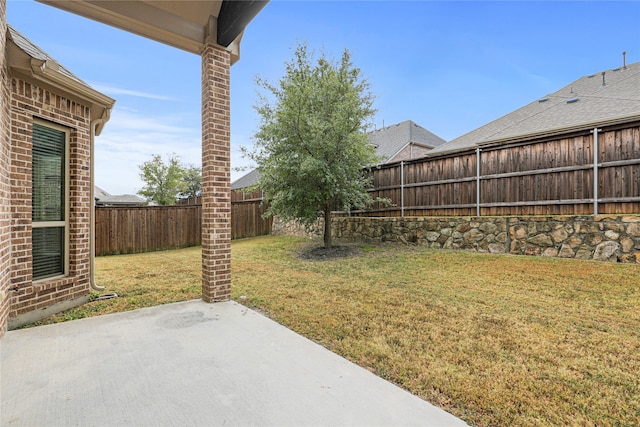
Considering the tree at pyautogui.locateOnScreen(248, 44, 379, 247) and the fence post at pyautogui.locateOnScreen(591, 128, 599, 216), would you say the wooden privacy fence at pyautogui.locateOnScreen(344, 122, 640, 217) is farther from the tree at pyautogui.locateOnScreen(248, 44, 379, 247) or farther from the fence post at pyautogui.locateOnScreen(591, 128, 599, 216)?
the tree at pyautogui.locateOnScreen(248, 44, 379, 247)

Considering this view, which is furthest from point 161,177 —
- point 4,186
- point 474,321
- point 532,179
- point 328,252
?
point 474,321

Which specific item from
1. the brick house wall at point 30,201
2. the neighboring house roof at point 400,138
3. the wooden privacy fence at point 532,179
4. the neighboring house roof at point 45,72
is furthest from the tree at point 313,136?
the neighboring house roof at point 400,138

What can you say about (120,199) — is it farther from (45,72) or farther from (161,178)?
(45,72)

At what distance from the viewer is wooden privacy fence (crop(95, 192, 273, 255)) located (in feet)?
31.9

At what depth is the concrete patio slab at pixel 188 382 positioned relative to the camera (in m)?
1.65

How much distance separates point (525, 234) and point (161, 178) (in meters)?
22.9

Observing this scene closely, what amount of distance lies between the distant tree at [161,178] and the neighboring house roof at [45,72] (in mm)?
19968

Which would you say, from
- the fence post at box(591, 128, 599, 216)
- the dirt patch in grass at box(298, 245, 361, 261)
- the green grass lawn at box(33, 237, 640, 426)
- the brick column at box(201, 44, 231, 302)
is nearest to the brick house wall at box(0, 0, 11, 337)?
the green grass lawn at box(33, 237, 640, 426)

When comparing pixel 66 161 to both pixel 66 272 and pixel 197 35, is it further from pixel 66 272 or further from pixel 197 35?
pixel 197 35

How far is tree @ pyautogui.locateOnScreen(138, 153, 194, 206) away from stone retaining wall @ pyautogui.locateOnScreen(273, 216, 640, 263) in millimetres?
17884

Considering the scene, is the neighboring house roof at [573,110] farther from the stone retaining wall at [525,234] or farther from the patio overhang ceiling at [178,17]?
the patio overhang ceiling at [178,17]

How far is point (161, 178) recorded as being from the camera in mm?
22344

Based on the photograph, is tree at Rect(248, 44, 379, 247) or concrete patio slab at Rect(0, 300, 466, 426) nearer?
concrete patio slab at Rect(0, 300, 466, 426)

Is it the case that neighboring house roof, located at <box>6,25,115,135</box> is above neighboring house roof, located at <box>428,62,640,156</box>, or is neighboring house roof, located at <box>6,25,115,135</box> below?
below
